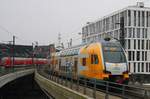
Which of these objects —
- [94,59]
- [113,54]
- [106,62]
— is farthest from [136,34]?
[106,62]

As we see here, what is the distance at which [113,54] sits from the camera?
2377 centimetres

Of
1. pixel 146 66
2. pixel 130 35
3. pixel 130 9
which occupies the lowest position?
pixel 146 66

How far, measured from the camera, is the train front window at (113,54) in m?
23.3

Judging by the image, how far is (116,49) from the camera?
2409cm

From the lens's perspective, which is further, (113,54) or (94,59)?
(94,59)

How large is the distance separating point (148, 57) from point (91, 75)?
71.1 meters

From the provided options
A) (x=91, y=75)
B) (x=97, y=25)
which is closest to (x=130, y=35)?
(x=97, y=25)

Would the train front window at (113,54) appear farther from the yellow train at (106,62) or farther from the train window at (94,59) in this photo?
the train window at (94,59)

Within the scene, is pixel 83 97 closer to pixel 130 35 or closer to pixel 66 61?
pixel 66 61

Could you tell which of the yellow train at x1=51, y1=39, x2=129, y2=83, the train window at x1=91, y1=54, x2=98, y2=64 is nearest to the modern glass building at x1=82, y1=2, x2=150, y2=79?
the yellow train at x1=51, y1=39, x2=129, y2=83

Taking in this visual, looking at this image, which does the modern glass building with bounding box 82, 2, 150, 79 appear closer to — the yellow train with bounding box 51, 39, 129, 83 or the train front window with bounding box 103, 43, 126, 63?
the yellow train with bounding box 51, 39, 129, 83

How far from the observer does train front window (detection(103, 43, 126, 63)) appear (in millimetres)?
23302

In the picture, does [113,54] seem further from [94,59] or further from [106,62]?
[94,59]

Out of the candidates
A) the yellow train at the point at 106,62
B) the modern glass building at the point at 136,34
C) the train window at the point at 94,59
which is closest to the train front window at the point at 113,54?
the yellow train at the point at 106,62
